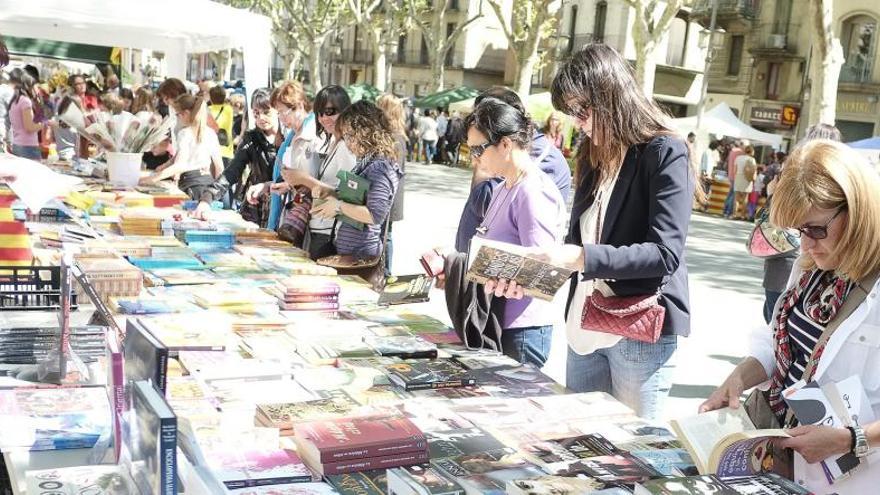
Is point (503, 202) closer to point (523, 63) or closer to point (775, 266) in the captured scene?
point (775, 266)

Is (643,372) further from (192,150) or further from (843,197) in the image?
(192,150)

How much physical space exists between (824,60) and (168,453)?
15.0 meters

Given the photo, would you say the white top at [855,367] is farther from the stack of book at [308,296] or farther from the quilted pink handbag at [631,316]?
the stack of book at [308,296]

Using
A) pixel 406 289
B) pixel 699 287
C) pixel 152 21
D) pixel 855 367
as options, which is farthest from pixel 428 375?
pixel 699 287

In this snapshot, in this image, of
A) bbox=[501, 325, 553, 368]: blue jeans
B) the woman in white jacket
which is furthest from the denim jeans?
the woman in white jacket

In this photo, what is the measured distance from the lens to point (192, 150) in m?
6.73

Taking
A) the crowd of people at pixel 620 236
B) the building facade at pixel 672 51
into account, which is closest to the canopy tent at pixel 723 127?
the building facade at pixel 672 51

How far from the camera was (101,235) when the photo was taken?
456cm

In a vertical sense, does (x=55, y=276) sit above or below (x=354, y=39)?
below

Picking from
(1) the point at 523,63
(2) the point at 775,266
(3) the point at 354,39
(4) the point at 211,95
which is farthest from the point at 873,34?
(3) the point at 354,39

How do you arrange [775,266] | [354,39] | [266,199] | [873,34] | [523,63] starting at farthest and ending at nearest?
[354,39] → [873,34] → [523,63] → [266,199] → [775,266]

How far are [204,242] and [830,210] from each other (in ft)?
11.4

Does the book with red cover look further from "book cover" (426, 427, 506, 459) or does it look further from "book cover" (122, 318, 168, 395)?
"book cover" (122, 318, 168, 395)

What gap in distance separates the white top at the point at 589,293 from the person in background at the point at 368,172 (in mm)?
1755
